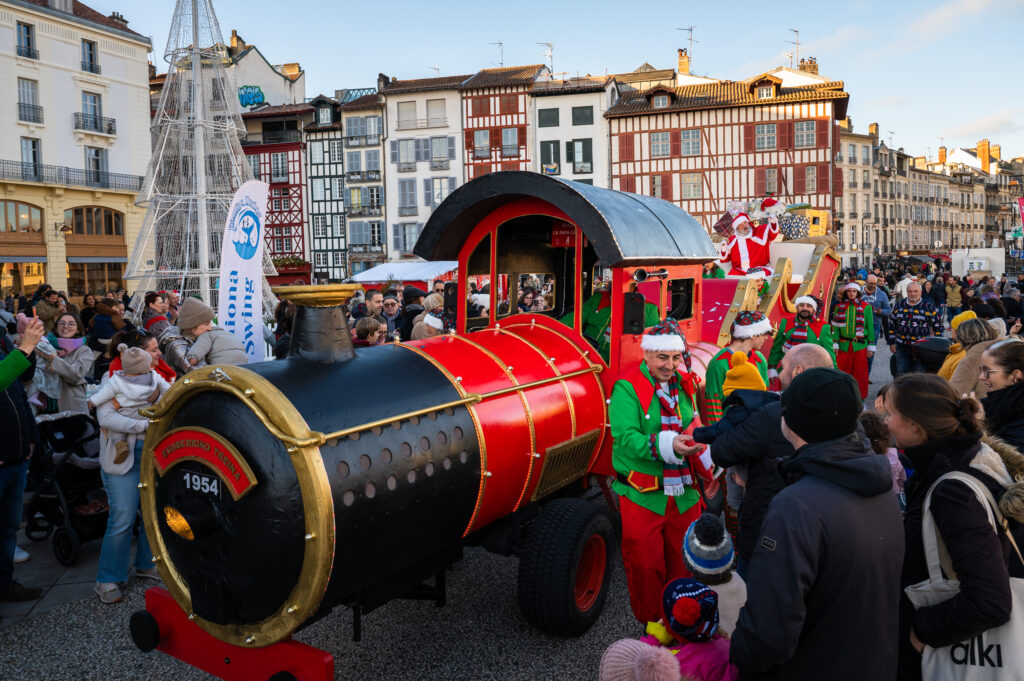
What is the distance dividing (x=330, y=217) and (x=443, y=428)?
41177 millimetres

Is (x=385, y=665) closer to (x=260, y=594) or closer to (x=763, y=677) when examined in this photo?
(x=260, y=594)

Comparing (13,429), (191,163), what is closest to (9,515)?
(13,429)

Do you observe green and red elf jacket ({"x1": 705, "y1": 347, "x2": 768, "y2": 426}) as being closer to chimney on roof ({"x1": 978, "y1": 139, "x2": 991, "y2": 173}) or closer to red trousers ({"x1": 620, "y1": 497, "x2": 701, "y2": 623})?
red trousers ({"x1": 620, "y1": 497, "x2": 701, "y2": 623})

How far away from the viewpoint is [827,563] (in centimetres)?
211

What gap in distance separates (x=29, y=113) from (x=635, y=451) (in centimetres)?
3453

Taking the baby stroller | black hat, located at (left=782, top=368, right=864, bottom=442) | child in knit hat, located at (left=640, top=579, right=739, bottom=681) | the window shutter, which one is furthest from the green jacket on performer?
the window shutter

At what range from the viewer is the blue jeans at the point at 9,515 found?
4.80 m

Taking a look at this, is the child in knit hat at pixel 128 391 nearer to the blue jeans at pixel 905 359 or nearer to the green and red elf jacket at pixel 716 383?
the green and red elf jacket at pixel 716 383

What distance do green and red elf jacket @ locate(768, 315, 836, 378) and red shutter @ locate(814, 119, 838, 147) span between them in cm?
3133

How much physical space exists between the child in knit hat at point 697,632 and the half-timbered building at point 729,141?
36.9m

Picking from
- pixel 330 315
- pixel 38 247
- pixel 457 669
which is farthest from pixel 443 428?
pixel 38 247

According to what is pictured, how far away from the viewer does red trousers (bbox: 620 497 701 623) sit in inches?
167

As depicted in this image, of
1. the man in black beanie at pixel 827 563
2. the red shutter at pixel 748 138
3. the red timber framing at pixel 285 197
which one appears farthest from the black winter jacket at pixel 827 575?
the red timber framing at pixel 285 197

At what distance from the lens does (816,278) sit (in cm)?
1059
